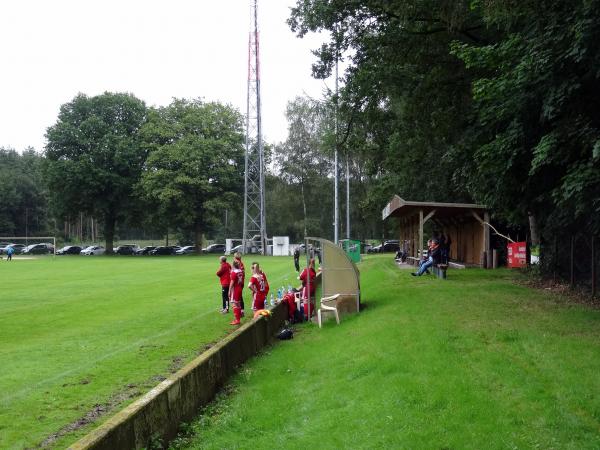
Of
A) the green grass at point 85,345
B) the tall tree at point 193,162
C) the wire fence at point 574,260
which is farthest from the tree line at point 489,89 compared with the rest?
the tall tree at point 193,162

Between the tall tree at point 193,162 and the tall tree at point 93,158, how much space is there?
248 centimetres

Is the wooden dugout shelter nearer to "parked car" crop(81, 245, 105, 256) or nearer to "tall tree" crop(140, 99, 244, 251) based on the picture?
"tall tree" crop(140, 99, 244, 251)

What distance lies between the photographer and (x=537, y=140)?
1196 centimetres

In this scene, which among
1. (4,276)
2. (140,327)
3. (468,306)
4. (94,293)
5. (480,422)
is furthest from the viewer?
(4,276)

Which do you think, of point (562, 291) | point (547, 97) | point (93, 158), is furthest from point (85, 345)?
point (93, 158)

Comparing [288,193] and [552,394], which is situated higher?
[288,193]

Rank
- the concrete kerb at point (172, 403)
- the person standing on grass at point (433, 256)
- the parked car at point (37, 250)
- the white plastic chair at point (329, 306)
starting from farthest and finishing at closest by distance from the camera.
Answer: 1. the parked car at point (37, 250)
2. the person standing on grass at point (433, 256)
3. the white plastic chair at point (329, 306)
4. the concrete kerb at point (172, 403)

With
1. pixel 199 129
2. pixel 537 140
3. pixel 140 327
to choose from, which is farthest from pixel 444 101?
pixel 199 129

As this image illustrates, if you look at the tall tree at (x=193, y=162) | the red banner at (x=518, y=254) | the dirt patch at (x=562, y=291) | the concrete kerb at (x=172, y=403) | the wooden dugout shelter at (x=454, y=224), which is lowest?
the concrete kerb at (x=172, y=403)

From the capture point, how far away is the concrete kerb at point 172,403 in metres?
5.59

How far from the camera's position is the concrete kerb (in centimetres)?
559

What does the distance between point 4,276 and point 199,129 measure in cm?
3796

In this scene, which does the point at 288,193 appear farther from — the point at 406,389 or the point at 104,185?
the point at 406,389

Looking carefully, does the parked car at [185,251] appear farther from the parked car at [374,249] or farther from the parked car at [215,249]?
the parked car at [374,249]
